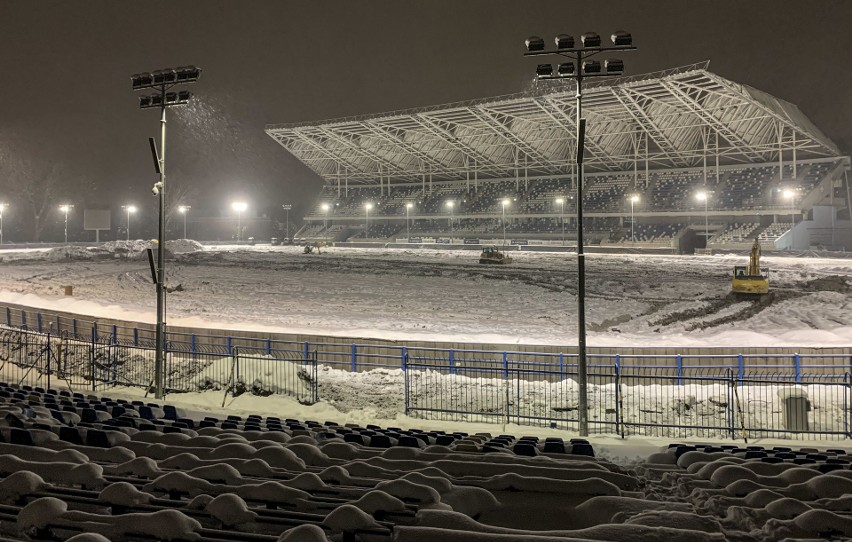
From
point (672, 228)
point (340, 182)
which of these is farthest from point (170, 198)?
point (672, 228)

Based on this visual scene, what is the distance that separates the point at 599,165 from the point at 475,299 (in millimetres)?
61436

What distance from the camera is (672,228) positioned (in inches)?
3036

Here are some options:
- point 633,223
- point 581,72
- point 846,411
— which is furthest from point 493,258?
point 581,72

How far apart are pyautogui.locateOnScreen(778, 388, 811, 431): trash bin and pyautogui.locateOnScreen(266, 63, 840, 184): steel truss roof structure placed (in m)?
54.5

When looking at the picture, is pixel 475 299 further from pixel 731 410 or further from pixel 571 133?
pixel 571 133

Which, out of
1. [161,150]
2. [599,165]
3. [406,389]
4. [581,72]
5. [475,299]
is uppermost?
[599,165]

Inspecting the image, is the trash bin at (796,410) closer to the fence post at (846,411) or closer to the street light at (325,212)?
the fence post at (846,411)

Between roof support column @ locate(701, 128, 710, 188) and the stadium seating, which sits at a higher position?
roof support column @ locate(701, 128, 710, 188)

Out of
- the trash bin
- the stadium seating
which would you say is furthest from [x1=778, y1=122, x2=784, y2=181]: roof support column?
the stadium seating

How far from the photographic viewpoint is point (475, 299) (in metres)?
34.8

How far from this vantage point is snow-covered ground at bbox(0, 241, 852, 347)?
2603 centimetres

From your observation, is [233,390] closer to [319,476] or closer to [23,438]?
[23,438]

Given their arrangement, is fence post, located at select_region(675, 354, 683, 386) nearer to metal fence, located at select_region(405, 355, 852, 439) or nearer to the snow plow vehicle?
metal fence, located at select_region(405, 355, 852, 439)

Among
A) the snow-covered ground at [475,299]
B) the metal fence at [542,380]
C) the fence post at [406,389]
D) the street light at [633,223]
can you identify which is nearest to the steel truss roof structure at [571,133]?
the street light at [633,223]
